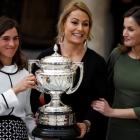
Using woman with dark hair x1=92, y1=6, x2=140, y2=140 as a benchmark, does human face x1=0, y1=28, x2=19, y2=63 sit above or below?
above

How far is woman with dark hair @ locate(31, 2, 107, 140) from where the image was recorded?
2891 millimetres

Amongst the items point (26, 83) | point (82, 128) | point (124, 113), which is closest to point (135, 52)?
point (124, 113)

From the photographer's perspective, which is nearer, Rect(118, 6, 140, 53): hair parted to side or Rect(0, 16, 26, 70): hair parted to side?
Rect(0, 16, 26, 70): hair parted to side

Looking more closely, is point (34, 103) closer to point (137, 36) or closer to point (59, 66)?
point (59, 66)

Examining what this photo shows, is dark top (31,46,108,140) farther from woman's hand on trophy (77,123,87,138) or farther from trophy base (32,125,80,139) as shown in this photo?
trophy base (32,125,80,139)

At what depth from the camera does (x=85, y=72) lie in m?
2.92

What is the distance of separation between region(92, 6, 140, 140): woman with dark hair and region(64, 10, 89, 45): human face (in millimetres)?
258

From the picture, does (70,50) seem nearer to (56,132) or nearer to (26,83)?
(26,83)

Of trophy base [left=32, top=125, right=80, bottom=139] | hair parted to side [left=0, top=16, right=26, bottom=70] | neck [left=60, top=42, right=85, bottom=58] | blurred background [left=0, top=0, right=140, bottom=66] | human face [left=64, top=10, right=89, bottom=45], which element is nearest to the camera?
trophy base [left=32, top=125, right=80, bottom=139]

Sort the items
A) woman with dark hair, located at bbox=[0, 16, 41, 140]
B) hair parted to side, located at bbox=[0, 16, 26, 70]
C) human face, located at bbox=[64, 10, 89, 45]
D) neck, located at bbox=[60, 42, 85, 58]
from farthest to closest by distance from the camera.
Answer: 1. neck, located at bbox=[60, 42, 85, 58]
2. human face, located at bbox=[64, 10, 89, 45]
3. hair parted to side, located at bbox=[0, 16, 26, 70]
4. woman with dark hair, located at bbox=[0, 16, 41, 140]

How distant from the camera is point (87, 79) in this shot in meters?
2.90

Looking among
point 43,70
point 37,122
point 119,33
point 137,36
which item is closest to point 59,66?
point 43,70

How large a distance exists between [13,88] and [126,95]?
743 millimetres

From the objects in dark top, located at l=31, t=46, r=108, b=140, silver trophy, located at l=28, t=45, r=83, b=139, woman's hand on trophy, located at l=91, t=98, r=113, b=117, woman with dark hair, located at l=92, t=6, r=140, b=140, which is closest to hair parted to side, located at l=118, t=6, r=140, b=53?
woman with dark hair, located at l=92, t=6, r=140, b=140
